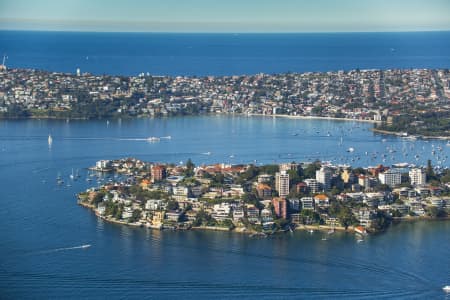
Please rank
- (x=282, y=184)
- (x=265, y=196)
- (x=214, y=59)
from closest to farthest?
(x=265, y=196) → (x=282, y=184) → (x=214, y=59)

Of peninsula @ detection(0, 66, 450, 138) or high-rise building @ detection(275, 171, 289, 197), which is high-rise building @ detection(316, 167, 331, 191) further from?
peninsula @ detection(0, 66, 450, 138)

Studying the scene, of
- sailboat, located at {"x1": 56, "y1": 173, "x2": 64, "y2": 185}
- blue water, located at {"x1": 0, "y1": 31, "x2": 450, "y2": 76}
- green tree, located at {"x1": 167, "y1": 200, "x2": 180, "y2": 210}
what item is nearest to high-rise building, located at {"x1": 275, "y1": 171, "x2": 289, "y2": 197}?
green tree, located at {"x1": 167, "y1": 200, "x2": 180, "y2": 210}

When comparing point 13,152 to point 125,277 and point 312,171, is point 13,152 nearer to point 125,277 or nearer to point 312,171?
point 312,171

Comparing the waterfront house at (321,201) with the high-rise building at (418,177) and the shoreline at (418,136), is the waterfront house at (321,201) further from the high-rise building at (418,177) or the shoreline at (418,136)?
the shoreline at (418,136)

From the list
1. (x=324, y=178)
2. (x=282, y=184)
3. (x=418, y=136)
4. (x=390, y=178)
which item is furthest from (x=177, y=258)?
(x=418, y=136)

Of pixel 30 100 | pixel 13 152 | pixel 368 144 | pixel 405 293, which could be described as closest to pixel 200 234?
pixel 405 293

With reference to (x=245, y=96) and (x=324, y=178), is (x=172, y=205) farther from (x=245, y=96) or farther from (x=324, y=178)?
(x=245, y=96)

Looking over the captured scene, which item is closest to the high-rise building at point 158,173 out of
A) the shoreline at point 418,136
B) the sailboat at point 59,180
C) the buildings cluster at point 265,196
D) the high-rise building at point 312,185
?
the buildings cluster at point 265,196
